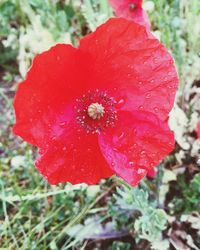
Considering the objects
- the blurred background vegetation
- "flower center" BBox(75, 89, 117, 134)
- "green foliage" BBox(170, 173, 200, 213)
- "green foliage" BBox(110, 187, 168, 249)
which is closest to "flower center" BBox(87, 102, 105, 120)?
"flower center" BBox(75, 89, 117, 134)

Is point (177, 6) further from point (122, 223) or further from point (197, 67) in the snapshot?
point (122, 223)

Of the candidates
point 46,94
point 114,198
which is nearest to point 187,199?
point 114,198

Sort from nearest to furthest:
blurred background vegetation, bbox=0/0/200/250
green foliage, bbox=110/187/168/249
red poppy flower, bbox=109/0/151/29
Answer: green foliage, bbox=110/187/168/249
red poppy flower, bbox=109/0/151/29
blurred background vegetation, bbox=0/0/200/250

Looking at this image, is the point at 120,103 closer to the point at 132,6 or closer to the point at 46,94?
the point at 46,94

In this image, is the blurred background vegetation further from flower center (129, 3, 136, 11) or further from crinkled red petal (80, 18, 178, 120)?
crinkled red petal (80, 18, 178, 120)

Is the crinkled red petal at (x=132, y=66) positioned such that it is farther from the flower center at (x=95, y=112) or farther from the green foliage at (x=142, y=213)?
the green foliage at (x=142, y=213)

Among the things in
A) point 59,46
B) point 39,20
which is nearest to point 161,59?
point 59,46

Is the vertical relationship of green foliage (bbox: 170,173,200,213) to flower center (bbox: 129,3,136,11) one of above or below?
below
